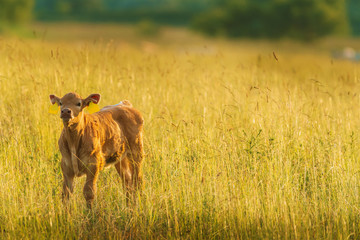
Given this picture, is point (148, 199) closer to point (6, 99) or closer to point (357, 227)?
point (357, 227)

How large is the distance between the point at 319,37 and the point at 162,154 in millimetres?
49035

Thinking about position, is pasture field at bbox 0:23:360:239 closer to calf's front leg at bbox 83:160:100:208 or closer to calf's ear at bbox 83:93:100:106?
calf's front leg at bbox 83:160:100:208

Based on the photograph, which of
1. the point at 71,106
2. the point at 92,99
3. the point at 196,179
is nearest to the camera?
the point at 71,106

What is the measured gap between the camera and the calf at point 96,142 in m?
4.22

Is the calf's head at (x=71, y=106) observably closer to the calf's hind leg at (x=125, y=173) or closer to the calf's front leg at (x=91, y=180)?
the calf's front leg at (x=91, y=180)

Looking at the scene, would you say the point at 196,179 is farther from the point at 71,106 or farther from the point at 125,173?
the point at 71,106

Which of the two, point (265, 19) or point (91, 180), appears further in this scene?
point (265, 19)

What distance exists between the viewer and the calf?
4.22 m

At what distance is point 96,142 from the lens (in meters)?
4.38

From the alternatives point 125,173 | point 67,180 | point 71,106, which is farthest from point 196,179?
point 71,106

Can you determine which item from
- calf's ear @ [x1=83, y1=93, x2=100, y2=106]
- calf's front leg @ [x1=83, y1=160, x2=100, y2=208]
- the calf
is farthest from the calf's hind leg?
calf's ear @ [x1=83, y1=93, x2=100, y2=106]

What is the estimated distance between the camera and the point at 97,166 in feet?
14.3

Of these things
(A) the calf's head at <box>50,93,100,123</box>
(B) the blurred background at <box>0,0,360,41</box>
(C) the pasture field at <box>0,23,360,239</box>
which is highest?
(B) the blurred background at <box>0,0,360,41</box>

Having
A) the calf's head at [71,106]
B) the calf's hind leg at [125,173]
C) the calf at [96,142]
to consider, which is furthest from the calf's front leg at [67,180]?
the calf's hind leg at [125,173]
